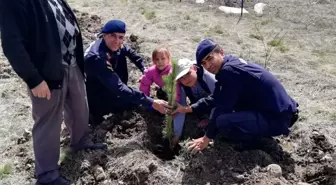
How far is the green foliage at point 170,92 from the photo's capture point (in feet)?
11.4

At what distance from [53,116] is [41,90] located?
0.36m

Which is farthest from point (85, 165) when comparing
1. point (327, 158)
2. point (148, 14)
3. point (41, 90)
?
point (148, 14)

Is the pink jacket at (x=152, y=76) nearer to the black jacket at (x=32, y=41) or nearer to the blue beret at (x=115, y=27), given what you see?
the blue beret at (x=115, y=27)

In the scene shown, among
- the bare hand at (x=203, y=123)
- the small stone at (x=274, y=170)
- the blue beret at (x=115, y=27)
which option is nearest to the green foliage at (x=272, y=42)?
the bare hand at (x=203, y=123)

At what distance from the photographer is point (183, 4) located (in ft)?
30.0

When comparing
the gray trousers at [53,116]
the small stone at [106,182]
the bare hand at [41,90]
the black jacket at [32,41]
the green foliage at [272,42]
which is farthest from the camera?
the green foliage at [272,42]

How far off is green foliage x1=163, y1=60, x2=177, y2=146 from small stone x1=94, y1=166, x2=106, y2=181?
27.0 inches

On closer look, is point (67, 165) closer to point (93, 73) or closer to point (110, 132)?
point (110, 132)

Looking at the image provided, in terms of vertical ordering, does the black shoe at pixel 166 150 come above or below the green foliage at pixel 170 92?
below

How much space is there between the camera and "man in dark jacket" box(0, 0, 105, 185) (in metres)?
2.64

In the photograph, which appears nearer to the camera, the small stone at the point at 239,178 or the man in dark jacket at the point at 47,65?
the man in dark jacket at the point at 47,65

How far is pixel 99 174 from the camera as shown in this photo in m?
3.49

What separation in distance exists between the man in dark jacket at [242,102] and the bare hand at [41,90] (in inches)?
48.2

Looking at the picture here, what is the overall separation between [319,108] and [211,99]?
5.06 ft
